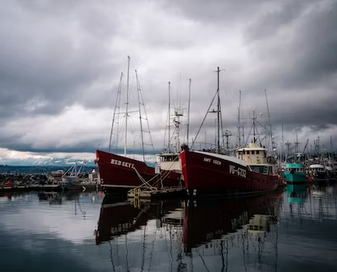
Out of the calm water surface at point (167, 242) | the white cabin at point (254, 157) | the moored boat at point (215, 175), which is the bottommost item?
the calm water surface at point (167, 242)

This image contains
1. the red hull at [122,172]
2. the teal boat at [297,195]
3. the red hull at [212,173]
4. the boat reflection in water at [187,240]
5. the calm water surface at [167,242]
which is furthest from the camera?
the red hull at [122,172]

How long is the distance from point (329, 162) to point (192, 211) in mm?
119810

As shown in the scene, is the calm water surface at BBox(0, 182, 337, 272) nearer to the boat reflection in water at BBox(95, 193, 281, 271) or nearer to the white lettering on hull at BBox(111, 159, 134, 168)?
the boat reflection in water at BBox(95, 193, 281, 271)

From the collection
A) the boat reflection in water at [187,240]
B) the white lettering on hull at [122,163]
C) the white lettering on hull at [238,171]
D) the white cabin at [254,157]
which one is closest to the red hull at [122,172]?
the white lettering on hull at [122,163]

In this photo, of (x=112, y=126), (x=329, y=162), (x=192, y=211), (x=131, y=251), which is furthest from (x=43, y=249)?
(x=329, y=162)

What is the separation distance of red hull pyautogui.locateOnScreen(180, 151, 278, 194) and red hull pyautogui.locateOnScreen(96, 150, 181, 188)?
200 inches

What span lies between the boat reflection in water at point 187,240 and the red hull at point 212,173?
719 cm

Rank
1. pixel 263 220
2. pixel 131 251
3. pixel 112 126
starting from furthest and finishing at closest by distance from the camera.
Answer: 1. pixel 112 126
2. pixel 263 220
3. pixel 131 251

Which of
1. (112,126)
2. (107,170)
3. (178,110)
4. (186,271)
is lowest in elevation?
(186,271)

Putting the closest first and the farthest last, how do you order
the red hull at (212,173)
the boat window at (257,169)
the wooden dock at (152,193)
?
1. the red hull at (212,173)
2. the wooden dock at (152,193)
3. the boat window at (257,169)

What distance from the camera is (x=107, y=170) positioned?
99.5 feet

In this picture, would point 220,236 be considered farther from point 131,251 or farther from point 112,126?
point 112,126

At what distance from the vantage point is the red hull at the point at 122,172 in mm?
30141

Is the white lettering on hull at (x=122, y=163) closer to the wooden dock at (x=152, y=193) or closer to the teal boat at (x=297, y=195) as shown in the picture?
the wooden dock at (x=152, y=193)
